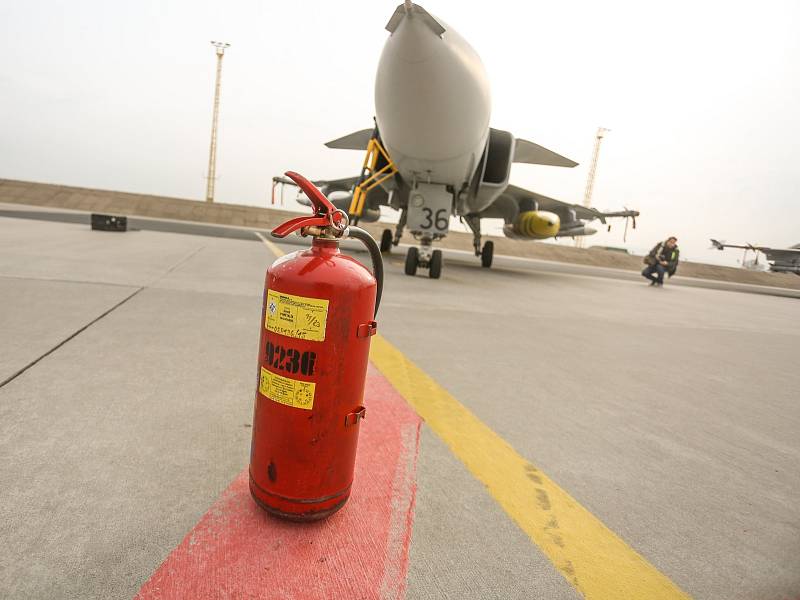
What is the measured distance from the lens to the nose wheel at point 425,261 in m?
7.51

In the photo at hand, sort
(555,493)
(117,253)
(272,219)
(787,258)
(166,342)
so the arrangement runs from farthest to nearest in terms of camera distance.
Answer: (787,258), (272,219), (117,253), (166,342), (555,493)

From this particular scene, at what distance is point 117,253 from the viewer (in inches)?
242

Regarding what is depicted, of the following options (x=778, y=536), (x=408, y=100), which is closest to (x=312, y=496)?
(x=778, y=536)

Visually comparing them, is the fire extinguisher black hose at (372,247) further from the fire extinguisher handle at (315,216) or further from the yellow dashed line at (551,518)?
the yellow dashed line at (551,518)

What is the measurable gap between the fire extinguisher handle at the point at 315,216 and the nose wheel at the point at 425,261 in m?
6.20

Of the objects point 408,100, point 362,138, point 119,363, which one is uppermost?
point 362,138

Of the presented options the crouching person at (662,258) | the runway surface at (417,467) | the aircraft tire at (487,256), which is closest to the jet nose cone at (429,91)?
the runway surface at (417,467)

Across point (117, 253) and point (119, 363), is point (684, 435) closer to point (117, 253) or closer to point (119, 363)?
point (119, 363)

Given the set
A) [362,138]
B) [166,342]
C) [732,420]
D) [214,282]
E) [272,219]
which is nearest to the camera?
[732,420]

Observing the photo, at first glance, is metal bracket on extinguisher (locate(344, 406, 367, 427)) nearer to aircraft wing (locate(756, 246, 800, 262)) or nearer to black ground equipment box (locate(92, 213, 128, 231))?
black ground equipment box (locate(92, 213, 128, 231))

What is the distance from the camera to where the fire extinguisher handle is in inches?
48.2

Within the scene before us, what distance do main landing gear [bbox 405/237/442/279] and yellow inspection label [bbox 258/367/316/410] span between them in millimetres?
6336

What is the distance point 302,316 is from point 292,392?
0.21 metres

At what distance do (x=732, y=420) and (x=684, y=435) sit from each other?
52cm
